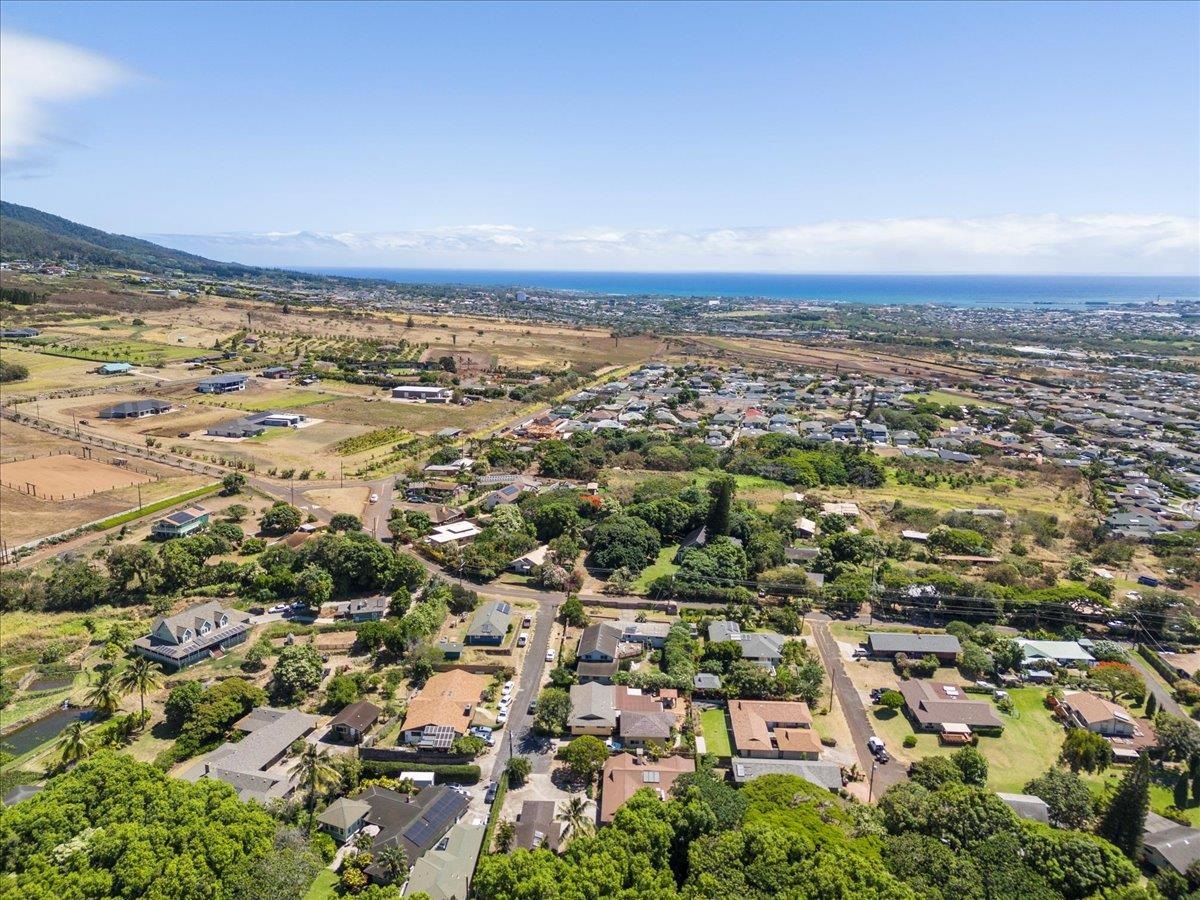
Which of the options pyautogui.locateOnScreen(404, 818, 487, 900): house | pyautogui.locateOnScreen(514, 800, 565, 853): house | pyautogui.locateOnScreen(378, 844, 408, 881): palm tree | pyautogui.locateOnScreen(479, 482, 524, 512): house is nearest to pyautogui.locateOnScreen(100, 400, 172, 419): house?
pyautogui.locateOnScreen(479, 482, 524, 512): house

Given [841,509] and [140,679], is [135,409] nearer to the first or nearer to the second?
[140,679]

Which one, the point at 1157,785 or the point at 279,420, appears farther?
the point at 279,420

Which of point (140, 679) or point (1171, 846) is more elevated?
point (140, 679)

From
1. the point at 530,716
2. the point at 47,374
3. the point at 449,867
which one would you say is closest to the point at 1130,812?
the point at 530,716

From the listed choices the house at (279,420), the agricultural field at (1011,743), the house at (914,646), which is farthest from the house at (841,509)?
the house at (279,420)

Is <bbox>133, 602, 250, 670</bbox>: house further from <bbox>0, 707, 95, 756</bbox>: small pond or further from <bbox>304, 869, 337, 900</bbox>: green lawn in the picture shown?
<bbox>304, 869, 337, 900</bbox>: green lawn

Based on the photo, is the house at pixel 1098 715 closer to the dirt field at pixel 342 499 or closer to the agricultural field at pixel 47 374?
the dirt field at pixel 342 499
